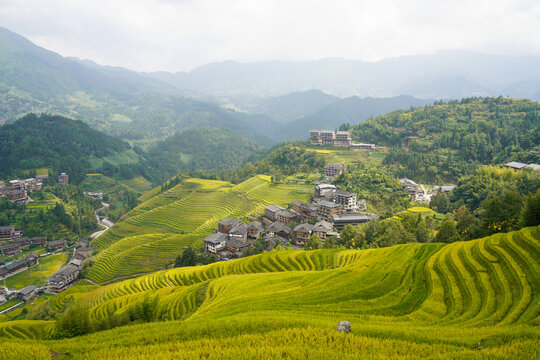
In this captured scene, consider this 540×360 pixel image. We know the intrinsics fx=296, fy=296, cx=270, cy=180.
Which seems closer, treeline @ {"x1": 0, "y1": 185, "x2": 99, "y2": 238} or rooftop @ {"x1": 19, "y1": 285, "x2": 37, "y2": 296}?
rooftop @ {"x1": 19, "y1": 285, "x2": 37, "y2": 296}

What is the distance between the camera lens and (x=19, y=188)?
88.3 meters

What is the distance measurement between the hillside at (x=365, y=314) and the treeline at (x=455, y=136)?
2010 inches

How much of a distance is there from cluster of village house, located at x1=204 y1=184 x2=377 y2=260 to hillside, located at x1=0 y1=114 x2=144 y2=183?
316ft

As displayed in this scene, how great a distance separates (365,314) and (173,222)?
64.8 m

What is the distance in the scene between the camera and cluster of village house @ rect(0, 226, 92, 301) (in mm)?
53362

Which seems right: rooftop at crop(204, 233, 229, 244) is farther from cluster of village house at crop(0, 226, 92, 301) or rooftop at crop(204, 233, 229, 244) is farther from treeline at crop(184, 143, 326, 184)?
treeline at crop(184, 143, 326, 184)

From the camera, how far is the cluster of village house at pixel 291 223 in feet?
161

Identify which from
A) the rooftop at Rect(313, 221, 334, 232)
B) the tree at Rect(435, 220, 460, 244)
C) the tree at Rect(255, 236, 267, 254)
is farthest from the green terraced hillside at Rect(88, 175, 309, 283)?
the tree at Rect(435, 220, 460, 244)

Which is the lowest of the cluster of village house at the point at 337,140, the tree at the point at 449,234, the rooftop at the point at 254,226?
the rooftop at the point at 254,226

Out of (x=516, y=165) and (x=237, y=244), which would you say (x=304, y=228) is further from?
(x=516, y=165)

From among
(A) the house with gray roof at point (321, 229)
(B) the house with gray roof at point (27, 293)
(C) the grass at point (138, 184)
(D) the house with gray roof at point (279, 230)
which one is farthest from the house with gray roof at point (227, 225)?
(C) the grass at point (138, 184)

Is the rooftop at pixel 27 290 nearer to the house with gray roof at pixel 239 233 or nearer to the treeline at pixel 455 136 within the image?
the house with gray roof at pixel 239 233

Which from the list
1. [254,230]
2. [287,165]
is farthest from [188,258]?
[287,165]

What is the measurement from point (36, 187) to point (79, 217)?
24266mm
